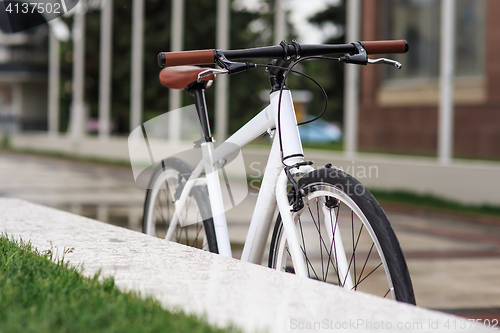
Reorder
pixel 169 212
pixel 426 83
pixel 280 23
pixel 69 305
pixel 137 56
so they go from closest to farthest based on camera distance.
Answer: pixel 69 305, pixel 169 212, pixel 280 23, pixel 426 83, pixel 137 56

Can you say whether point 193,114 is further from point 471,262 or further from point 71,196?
point 71,196

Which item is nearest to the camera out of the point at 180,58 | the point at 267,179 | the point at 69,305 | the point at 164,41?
the point at 69,305

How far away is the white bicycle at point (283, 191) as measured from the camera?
2.90 metres

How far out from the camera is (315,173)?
316 centimetres

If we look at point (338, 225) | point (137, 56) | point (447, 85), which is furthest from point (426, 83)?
point (338, 225)

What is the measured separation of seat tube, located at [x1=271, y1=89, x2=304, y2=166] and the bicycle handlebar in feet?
0.56

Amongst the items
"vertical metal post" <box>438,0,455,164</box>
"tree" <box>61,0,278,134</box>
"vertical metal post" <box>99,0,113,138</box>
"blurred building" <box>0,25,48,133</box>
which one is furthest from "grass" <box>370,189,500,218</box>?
"blurred building" <box>0,25,48,133</box>

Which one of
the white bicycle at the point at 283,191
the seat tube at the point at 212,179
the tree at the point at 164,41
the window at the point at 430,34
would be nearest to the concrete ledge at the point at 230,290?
the white bicycle at the point at 283,191

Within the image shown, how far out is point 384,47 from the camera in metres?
3.68

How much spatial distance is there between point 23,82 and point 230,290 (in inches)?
1958

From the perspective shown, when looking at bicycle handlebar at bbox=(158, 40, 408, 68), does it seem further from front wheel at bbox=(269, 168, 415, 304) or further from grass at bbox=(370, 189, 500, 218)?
grass at bbox=(370, 189, 500, 218)

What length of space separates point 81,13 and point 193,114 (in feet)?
82.9

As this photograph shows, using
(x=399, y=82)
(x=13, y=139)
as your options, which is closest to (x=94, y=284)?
(x=399, y=82)

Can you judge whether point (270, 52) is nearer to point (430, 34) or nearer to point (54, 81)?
point (430, 34)
